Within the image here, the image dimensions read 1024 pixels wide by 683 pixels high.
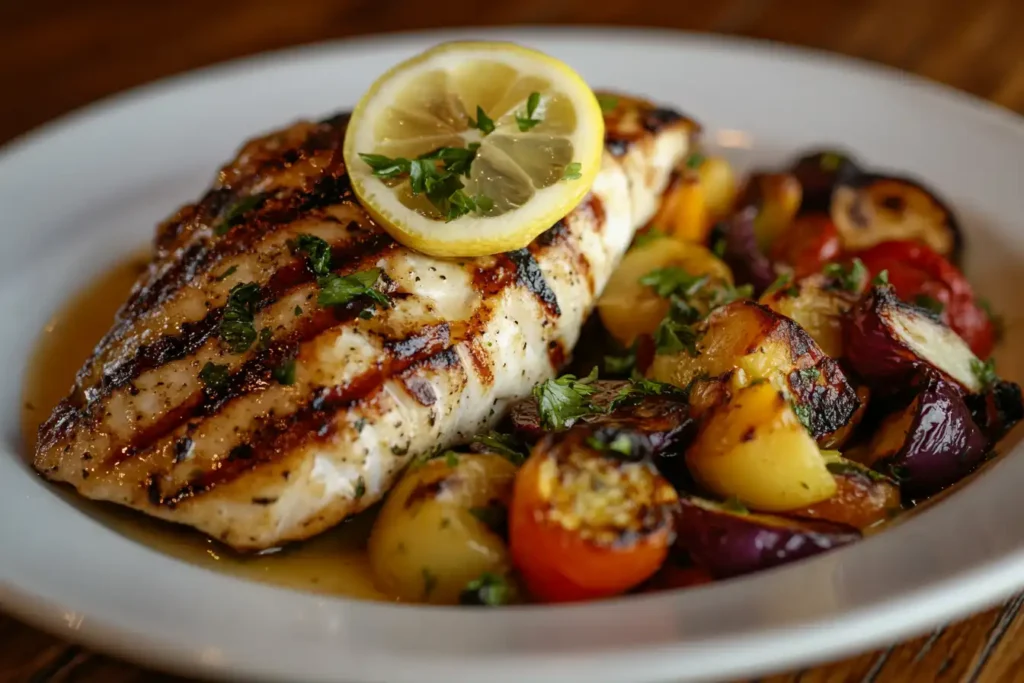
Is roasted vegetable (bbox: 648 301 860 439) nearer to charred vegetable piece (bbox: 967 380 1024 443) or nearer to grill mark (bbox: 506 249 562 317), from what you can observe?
charred vegetable piece (bbox: 967 380 1024 443)

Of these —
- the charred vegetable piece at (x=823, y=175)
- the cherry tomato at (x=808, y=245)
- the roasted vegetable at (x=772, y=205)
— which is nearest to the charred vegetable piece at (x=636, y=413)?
the cherry tomato at (x=808, y=245)

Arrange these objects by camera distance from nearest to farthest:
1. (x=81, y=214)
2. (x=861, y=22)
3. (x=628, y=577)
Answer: (x=628, y=577) → (x=81, y=214) → (x=861, y=22)

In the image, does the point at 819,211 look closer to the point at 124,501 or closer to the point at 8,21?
the point at 124,501

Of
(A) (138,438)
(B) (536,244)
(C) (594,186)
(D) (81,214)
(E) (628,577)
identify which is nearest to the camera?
(E) (628,577)

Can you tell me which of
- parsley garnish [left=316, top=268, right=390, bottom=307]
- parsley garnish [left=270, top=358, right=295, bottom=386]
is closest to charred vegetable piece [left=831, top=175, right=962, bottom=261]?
parsley garnish [left=316, top=268, right=390, bottom=307]

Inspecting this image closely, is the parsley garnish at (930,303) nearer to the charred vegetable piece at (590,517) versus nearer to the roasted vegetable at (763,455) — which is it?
the roasted vegetable at (763,455)

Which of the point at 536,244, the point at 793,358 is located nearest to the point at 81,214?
the point at 536,244

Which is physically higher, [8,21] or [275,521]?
[275,521]
